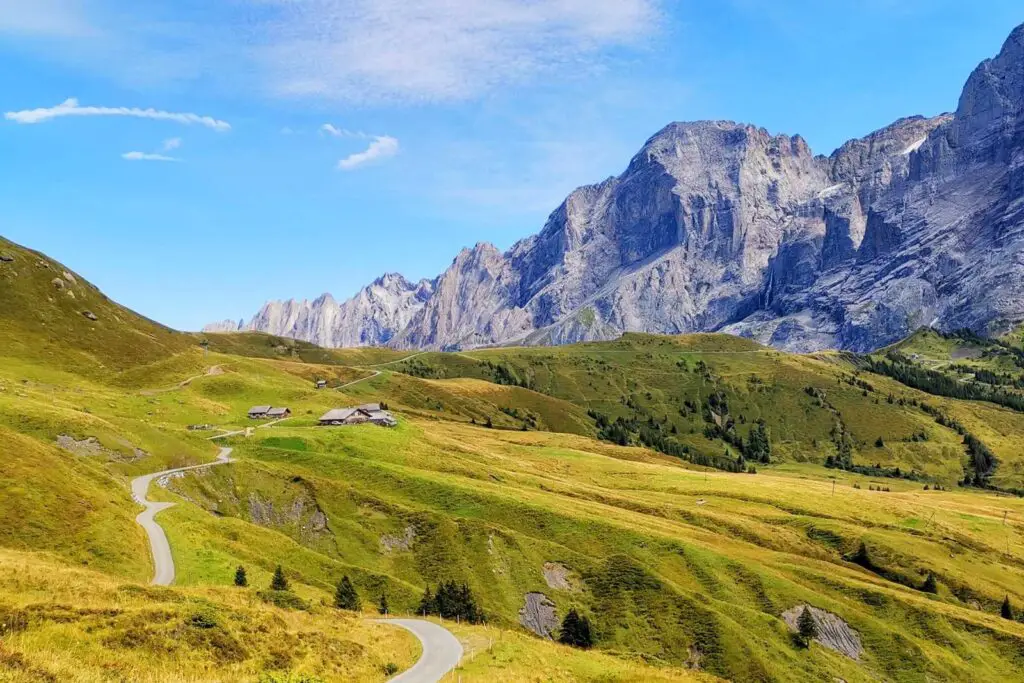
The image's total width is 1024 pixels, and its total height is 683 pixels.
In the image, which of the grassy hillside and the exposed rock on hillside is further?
the exposed rock on hillside

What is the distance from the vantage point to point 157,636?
31047mm

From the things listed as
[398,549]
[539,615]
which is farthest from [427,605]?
→ [398,549]

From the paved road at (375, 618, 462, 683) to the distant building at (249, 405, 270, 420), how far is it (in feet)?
317

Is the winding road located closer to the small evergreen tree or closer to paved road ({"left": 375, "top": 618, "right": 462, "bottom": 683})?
paved road ({"left": 375, "top": 618, "right": 462, "bottom": 683})

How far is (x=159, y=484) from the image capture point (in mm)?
80000

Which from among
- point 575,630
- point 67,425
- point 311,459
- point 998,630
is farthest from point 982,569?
point 67,425

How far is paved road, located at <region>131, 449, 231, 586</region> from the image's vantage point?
5222 cm

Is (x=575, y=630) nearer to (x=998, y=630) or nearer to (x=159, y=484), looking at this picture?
(x=159, y=484)

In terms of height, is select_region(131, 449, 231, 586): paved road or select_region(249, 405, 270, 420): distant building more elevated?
select_region(249, 405, 270, 420): distant building

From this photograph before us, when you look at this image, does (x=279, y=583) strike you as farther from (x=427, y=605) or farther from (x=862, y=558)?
(x=862, y=558)

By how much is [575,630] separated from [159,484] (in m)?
50.1

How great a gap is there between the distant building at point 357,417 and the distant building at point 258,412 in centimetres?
1220

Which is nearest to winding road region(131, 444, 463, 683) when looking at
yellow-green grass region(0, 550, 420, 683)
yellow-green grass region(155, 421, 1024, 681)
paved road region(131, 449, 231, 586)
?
paved road region(131, 449, 231, 586)

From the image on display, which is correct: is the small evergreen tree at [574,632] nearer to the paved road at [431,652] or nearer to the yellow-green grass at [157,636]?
the paved road at [431,652]
